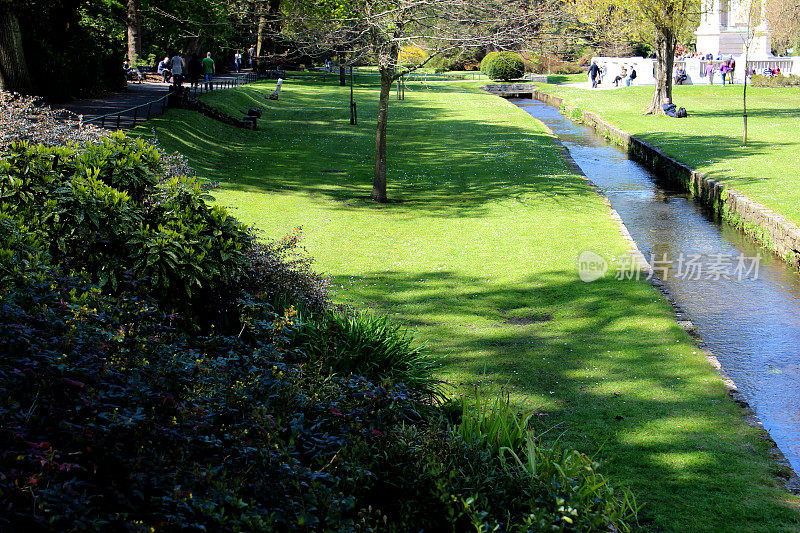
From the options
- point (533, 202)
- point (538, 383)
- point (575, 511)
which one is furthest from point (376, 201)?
point (575, 511)

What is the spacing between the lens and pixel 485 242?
13.8 m

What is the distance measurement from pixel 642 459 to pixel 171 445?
13.0ft

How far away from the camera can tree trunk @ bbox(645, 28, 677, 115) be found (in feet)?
105

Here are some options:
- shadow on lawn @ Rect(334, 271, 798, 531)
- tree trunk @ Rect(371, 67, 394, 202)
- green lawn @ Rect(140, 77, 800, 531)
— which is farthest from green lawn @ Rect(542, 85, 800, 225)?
tree trunk @ Rect(371, 67, 394, 202)

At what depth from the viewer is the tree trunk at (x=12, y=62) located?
21.2 metres

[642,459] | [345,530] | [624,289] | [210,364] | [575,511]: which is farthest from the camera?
[624,289]

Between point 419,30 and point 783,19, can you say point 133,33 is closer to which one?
point 419,30

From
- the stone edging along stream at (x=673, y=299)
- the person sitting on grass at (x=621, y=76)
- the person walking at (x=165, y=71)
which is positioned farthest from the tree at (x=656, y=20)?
the person walking at (x=165, y=71)

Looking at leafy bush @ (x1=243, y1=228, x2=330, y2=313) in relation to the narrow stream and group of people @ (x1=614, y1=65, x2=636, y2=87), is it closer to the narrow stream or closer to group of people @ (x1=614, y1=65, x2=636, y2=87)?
the narrow stream

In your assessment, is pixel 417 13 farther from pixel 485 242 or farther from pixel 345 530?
pixel 345 530

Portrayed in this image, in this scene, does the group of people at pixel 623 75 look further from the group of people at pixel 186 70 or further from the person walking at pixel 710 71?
the group of people at pixel 186 70

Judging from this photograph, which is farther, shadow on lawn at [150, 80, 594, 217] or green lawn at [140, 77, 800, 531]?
shadow on lawn at [150, 80, 594, 217]

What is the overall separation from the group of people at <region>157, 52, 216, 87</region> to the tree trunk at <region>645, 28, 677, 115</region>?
69.8 ft

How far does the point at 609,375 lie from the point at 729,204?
1059 centimetres
